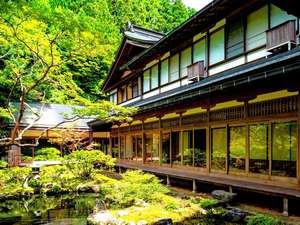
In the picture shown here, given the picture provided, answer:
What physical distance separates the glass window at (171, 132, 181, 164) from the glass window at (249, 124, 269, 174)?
474 centimetres

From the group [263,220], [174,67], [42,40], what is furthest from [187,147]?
[42,40]

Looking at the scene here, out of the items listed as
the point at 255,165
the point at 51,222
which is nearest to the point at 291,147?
the point at 255,165

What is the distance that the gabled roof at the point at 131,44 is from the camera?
66.5 ft

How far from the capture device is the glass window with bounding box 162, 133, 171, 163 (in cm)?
1562

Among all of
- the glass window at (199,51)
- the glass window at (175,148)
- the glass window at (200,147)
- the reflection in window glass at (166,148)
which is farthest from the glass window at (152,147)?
the glass window at (199,51)

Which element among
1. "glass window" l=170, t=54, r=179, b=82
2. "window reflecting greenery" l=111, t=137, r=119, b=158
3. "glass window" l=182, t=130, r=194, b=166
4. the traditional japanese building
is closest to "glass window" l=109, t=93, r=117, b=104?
"window reflecting greenery" l=111, t=137, r=119, b=158

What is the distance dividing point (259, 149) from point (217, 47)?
519 cm

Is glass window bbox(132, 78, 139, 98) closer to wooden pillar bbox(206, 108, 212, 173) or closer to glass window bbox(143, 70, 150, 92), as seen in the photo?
glass window bbox(143, 70, 150, 92)

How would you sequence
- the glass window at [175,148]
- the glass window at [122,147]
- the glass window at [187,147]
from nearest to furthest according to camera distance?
the glass window at [187,147] < the glass window at [175,148] < the glass window at [122,147]

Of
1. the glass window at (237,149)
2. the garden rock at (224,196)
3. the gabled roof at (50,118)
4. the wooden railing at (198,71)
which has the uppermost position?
the wooden railing at (198,71)

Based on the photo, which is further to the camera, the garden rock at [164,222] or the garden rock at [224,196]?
the garden rock at [224,196]

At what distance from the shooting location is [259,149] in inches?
398

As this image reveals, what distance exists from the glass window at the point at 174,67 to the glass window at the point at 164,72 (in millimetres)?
479

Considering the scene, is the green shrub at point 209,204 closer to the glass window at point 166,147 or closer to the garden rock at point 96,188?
the glass window at point 166,147
